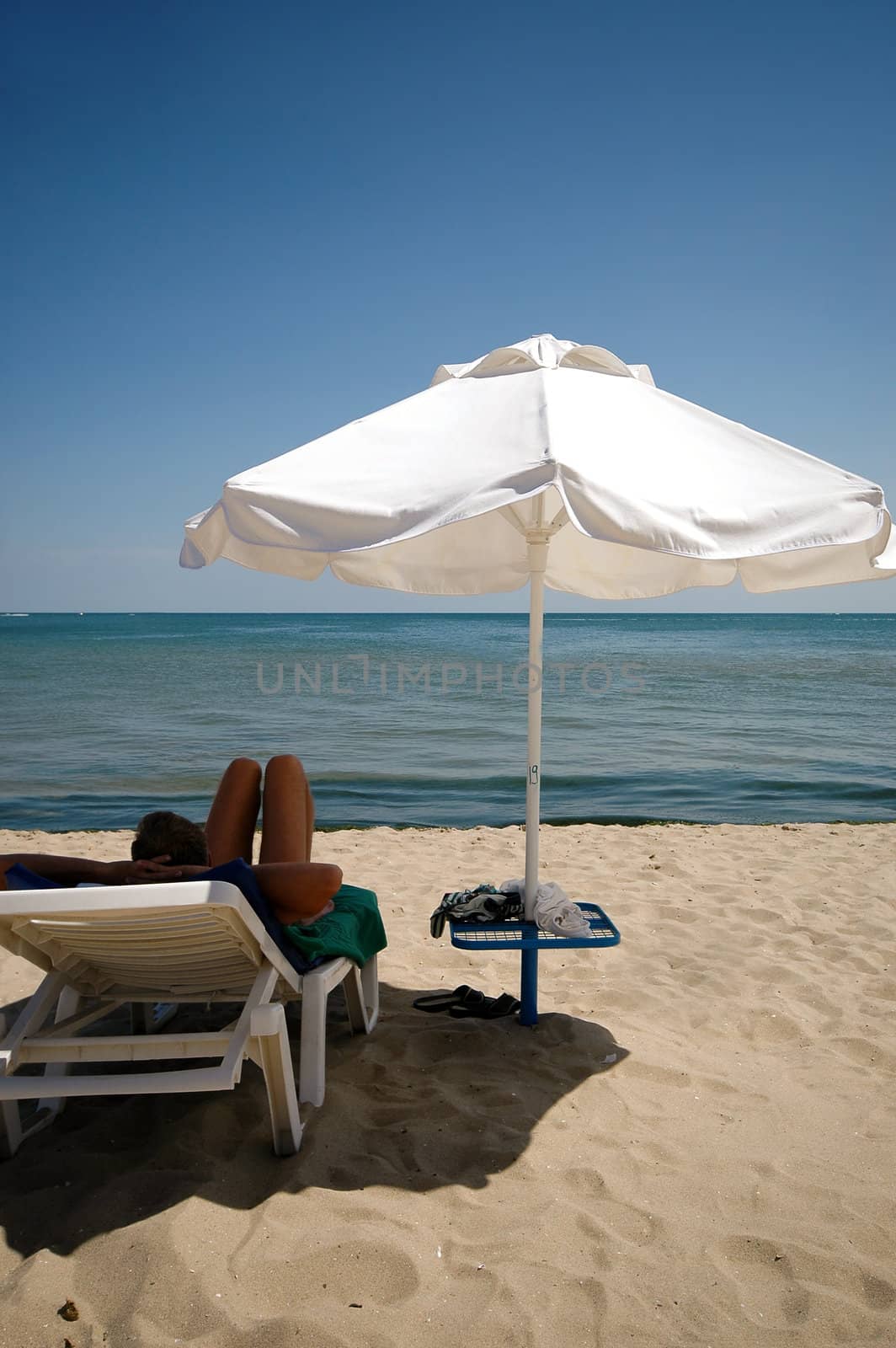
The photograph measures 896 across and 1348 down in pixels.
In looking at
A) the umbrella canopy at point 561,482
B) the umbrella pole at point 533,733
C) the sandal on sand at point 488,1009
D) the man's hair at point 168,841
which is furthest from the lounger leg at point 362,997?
the umbrella canopy at point 561,482

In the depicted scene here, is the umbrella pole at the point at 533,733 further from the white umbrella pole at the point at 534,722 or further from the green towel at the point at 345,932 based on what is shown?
the green towel at the point at 345,932

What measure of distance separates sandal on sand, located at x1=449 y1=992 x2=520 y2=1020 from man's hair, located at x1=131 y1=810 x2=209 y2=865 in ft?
4.30

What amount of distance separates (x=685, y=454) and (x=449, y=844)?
4532 millimetres

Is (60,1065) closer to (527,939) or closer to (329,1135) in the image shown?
(329,1135)

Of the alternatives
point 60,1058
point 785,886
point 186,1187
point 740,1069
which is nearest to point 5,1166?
point 60,1058

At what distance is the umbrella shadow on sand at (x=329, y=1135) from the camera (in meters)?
2.27

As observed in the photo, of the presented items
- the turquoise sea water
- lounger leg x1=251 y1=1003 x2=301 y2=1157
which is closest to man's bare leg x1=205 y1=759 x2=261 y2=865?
lounger leg x1=251 y1=1003 x2=301 y2=1157

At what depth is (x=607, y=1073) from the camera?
301cm

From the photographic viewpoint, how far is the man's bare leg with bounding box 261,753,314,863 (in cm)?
321

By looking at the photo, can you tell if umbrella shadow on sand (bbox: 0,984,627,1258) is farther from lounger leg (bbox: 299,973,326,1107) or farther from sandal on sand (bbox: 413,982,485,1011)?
sandal on sand (bbox: 413,982,485,1011)

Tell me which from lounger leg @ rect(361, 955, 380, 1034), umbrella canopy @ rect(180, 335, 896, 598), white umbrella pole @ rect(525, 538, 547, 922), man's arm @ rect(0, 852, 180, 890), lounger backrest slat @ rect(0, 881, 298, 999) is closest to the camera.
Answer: lounger backrest slat @ rect(0, 881, 298, 999)

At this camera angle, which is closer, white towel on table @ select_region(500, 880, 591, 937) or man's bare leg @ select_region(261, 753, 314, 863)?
white towel on table @ select_region(500, 880, 591, 937)

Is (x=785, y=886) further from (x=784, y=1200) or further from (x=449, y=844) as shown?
(x=784, y=1200)

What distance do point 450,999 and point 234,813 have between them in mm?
1184
